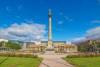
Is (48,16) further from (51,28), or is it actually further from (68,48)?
(68,48)

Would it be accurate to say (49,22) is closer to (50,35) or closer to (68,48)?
(50,35)

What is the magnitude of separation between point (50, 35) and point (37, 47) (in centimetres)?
3532

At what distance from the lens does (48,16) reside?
75188mm

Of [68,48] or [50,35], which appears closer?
[50,35]

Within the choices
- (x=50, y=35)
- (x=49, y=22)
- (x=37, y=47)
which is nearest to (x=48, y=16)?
(x=49, y=22)

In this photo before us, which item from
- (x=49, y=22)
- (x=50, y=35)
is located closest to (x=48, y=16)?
(x=49, y=22)

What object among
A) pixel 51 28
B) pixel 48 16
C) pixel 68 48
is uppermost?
pixel 48 16

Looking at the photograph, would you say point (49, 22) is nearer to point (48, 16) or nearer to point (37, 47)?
point (48, 16)

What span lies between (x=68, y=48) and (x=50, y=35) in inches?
1411

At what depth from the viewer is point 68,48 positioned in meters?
107

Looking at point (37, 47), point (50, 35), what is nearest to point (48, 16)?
point (50, 35)

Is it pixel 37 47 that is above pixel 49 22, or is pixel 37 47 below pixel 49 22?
below

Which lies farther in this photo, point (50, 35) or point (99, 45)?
point (99, 45)

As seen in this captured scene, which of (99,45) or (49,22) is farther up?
(49,22)
